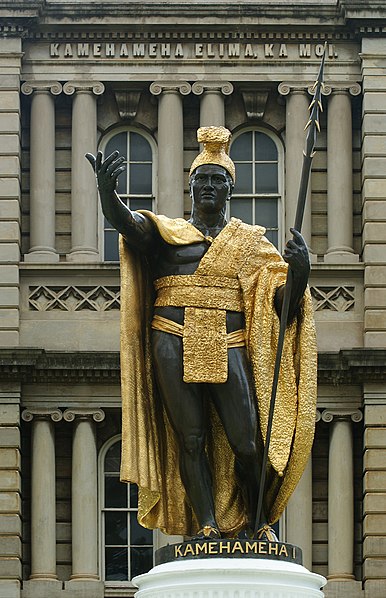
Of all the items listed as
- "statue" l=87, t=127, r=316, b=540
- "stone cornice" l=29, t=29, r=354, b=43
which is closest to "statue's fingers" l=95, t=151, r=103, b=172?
"statue" l=87, t=127, r=316, b=540

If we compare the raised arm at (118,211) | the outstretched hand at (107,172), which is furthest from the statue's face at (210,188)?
the outstretched hand at (107,172)

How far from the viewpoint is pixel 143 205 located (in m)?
35.2

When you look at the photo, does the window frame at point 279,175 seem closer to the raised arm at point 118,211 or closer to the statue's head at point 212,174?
the statue's head at point 212,174

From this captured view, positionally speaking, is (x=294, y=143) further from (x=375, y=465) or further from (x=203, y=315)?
(x=203, y=315)

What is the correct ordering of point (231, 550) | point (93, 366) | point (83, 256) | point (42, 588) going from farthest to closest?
1. point (83, 256)
2. point (93, 366)
3. point (42, 588)
4. point (231, 550)

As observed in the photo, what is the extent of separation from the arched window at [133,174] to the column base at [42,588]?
16.1 ft

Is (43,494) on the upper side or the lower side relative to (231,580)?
lower

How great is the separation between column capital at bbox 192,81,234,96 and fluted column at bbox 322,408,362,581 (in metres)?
4.94

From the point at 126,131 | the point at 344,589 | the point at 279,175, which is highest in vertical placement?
the point at 126,131

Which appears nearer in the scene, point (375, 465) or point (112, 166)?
point (112, 166)

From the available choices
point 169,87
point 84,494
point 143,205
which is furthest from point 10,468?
point 169,87

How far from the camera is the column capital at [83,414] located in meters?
34.2

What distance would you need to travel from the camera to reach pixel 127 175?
3525 centimetres

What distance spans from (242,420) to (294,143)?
21.9 metres
